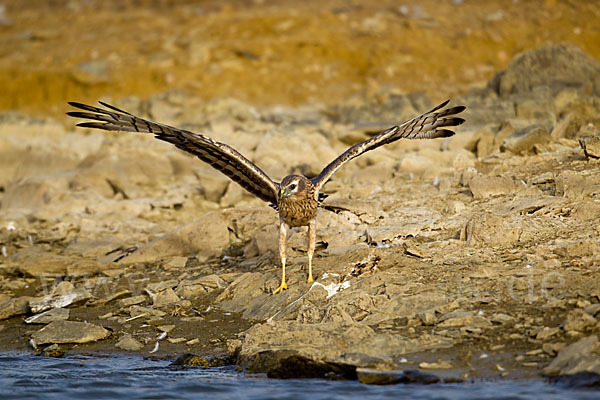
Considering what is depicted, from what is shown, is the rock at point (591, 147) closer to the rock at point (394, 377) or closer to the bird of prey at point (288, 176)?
the bird of prey at point (288, 176)

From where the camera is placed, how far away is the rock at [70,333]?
8.24 m

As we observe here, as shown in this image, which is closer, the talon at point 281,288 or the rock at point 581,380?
the rock at point 581,380

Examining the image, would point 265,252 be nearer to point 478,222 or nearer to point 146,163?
point 478,222

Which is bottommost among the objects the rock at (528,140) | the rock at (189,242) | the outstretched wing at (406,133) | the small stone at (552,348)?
the small stone at (552,348)

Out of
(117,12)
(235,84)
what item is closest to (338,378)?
(235,84)

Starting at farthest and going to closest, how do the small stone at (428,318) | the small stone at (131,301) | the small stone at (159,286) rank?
1. the small stone at (159,286)
2. the small stone at (131,301)
3. the small stone at (428,318)

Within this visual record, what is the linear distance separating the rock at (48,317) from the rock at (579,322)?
5.82 m

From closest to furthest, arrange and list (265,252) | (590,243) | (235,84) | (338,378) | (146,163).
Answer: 1. (338,378)
2. (590,243)
3. (265,252)
4. (146,163)
5. (235,84)

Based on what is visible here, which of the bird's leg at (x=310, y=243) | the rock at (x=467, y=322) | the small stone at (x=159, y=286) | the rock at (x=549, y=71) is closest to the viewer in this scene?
the rock at (x=467, y=322)

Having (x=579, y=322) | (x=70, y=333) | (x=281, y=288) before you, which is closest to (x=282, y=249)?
(x=281, y=288)

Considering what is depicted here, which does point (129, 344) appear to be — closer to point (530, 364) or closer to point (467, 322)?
point (467, 322)

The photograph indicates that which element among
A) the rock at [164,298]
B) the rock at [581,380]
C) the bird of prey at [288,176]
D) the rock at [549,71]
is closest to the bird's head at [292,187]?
the bird of prey at [288,176]

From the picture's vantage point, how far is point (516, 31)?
92.5 ft

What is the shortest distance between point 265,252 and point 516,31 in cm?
2140
